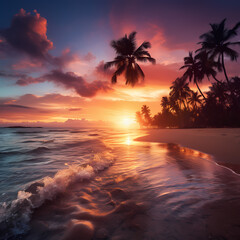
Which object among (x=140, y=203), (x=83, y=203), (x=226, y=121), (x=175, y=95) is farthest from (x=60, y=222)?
(x=175, y=95)

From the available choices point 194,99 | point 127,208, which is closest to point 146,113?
point 194,99

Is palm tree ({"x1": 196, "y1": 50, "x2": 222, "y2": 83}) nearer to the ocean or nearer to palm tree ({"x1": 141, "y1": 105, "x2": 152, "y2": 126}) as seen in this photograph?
the ocean

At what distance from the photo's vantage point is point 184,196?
229cm

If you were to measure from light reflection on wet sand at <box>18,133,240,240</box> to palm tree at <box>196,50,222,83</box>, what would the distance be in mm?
23156

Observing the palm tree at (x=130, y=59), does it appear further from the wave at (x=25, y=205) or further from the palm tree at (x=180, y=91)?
the palm tree at (x=180, y=91)

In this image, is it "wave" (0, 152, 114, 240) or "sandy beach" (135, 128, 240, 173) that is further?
"sandy beach" (135, 128, 240, 173)

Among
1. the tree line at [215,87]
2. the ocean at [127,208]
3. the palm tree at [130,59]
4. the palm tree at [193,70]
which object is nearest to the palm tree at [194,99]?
the tree line at [215,87]

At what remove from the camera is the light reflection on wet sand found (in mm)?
1529

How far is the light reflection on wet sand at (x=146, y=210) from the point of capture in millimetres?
1529

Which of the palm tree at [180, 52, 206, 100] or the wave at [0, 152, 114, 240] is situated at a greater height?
the palm tree at [180, 52, 206, 100]

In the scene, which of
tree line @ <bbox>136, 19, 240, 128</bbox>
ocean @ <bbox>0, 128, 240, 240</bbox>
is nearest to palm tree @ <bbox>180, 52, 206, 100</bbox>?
tree line @ <bbox>136, 19, 240, 128</bbox>

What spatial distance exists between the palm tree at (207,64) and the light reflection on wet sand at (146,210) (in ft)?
76.0

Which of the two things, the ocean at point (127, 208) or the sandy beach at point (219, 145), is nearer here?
the ocean at point (127, 208)

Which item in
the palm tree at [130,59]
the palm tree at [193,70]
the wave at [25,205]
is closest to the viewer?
the wave at [25,205]
